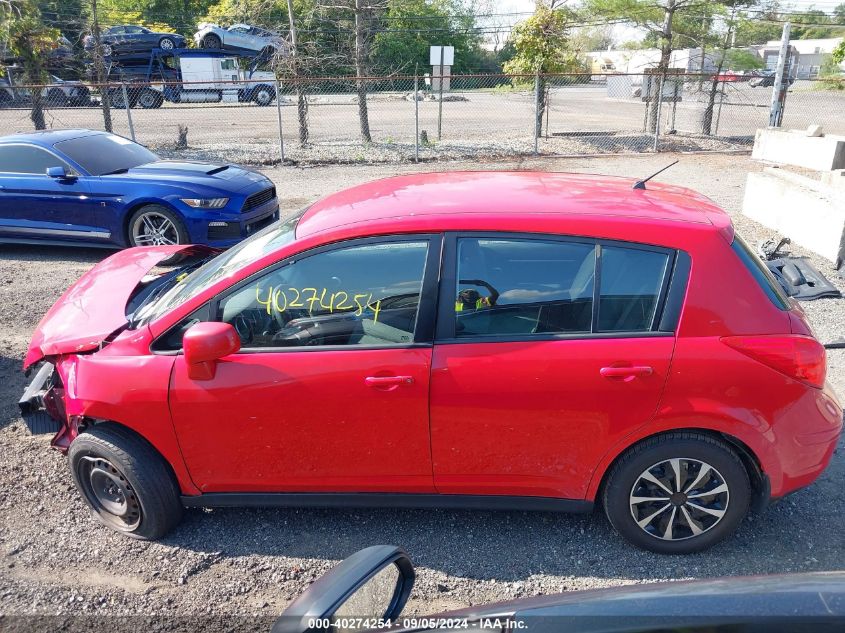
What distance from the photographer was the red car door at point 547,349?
3.07 m

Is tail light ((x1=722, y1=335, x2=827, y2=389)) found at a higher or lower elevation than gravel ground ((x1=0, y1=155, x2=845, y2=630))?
higher

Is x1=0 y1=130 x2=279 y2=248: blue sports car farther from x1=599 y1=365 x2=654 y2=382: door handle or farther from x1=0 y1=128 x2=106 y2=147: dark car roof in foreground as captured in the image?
x1=599 y1=365 x2=654 y2=382: door handle

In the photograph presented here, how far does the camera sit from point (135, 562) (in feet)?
11.4

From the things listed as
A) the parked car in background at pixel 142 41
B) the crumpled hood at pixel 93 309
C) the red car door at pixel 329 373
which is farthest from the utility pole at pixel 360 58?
the parked car in background at pixel 142 41

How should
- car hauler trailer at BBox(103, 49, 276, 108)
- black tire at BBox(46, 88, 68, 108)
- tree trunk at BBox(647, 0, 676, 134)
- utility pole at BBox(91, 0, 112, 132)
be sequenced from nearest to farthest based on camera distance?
utility pole at BBox(91, 0, 112, 132) → tree trunk at BBox(647, 0, 676, 134) → black tire at BBox(46, 88, 68, 108) → car hauler trailer at BBox(103, 49, 276, 108)

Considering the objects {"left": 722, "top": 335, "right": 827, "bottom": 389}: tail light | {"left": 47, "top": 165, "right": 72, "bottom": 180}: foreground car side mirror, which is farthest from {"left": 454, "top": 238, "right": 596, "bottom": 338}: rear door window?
{"left": 47, "top": 165, "right": 72, "bottom": 180}: foreground car side mirror

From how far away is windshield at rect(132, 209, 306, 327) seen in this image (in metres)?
3.41

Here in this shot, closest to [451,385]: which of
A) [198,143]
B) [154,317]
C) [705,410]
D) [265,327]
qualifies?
[265,327]

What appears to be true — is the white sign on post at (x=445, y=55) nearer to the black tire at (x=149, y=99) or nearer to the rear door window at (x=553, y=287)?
the black tire at (x=149, y=99)

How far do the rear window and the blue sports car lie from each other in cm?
599

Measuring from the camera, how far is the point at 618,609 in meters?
1.63

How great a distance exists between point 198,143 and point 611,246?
56.4ft

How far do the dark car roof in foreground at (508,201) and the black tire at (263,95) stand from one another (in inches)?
1030

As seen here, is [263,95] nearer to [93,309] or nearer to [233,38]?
[233,38]
